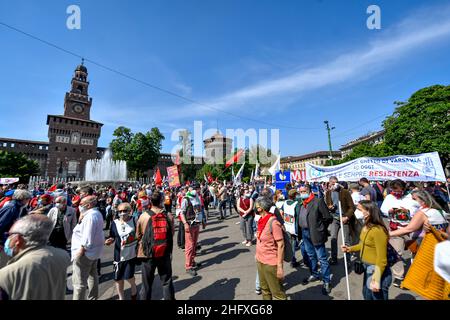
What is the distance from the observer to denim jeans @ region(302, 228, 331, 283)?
12.5ft

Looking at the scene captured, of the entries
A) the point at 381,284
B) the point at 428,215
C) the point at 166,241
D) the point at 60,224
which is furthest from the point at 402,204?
the point at 60,224

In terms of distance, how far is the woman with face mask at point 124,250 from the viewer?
3482 millimetres

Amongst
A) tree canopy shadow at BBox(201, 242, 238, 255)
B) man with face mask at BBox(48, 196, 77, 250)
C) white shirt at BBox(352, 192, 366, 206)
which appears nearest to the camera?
man with face mask at BBox(48, 196, 77, 250)

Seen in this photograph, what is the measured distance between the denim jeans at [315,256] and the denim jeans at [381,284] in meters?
1.13

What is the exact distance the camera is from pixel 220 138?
283 ft

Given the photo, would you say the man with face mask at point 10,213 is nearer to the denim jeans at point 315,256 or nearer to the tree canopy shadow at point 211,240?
the tree canopy shadow at point 211,240

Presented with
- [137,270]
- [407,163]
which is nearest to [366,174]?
[407,163]

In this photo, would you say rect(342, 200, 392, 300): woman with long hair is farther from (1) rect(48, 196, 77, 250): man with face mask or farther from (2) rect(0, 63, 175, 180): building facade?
(2) rect(0, 63, 175, 180): building facade

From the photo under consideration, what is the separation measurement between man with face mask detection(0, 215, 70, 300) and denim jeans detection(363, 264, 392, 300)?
3545 millimetres

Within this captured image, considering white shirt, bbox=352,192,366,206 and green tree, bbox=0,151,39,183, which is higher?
green tree, bbox=0,151,39,183

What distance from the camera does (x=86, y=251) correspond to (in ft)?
10.9

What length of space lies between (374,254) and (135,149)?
50.4m

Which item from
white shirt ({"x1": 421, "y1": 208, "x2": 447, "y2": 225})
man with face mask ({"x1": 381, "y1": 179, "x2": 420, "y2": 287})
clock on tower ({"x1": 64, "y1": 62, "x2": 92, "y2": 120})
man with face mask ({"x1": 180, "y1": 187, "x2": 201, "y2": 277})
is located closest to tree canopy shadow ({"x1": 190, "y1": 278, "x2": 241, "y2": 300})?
man with face mask ({"x1": 180, "y1": 187, "x2": 201, "y2": 277})

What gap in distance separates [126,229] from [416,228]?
4607 mm
